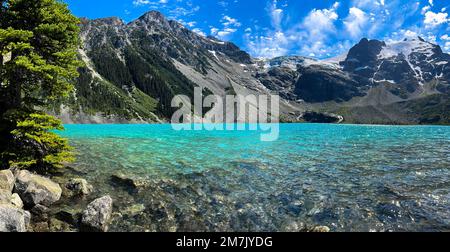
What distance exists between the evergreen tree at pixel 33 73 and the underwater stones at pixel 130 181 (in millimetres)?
3993

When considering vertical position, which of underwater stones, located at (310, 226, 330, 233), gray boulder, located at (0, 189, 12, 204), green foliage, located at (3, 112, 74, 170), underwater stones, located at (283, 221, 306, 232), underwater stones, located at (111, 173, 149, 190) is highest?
green foliage, located at (3, 112, 74, 170)

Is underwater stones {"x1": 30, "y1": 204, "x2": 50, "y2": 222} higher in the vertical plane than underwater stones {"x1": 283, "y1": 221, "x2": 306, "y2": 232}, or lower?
higher

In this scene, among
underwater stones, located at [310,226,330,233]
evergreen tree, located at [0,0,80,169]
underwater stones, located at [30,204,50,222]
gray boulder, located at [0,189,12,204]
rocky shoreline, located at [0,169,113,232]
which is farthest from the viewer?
evergreen tree, located at [0,0,80,169]

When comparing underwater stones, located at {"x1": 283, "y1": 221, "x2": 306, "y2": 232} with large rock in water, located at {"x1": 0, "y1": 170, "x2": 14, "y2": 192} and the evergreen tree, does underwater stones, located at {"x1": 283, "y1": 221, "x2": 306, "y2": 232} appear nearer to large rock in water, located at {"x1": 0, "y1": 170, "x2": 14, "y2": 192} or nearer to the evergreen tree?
large rock in water, located at {"x1": 0, "y1": 170, "x2": 14, "y2": 192}

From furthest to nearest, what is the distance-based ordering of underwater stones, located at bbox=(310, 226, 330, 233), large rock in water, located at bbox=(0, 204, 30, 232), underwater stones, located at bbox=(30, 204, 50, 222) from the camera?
underwater stones, located at bbox=(30, 204, 50, 222), underwater stones, located at bbox=(310, 226, 330, 233), large rock in water, located at bbox=(0, 204, 30, 232)

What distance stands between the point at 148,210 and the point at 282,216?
286 inches

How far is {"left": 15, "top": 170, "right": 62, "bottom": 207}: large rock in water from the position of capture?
1695 centimetres

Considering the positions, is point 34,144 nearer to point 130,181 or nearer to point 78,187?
point 78,187

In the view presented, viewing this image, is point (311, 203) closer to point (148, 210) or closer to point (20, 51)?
point (148, 210)

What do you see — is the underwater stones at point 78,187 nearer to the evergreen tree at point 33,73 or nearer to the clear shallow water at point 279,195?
the clear shallow water at point 279,195

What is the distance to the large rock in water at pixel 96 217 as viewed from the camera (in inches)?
587

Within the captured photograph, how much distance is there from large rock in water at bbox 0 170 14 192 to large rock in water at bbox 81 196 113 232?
4598 mm

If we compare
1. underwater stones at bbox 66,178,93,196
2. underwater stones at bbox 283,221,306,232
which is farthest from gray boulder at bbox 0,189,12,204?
underwater stones at bbox 283,221,306,232

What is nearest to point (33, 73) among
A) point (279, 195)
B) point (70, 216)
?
point (70, 216)
